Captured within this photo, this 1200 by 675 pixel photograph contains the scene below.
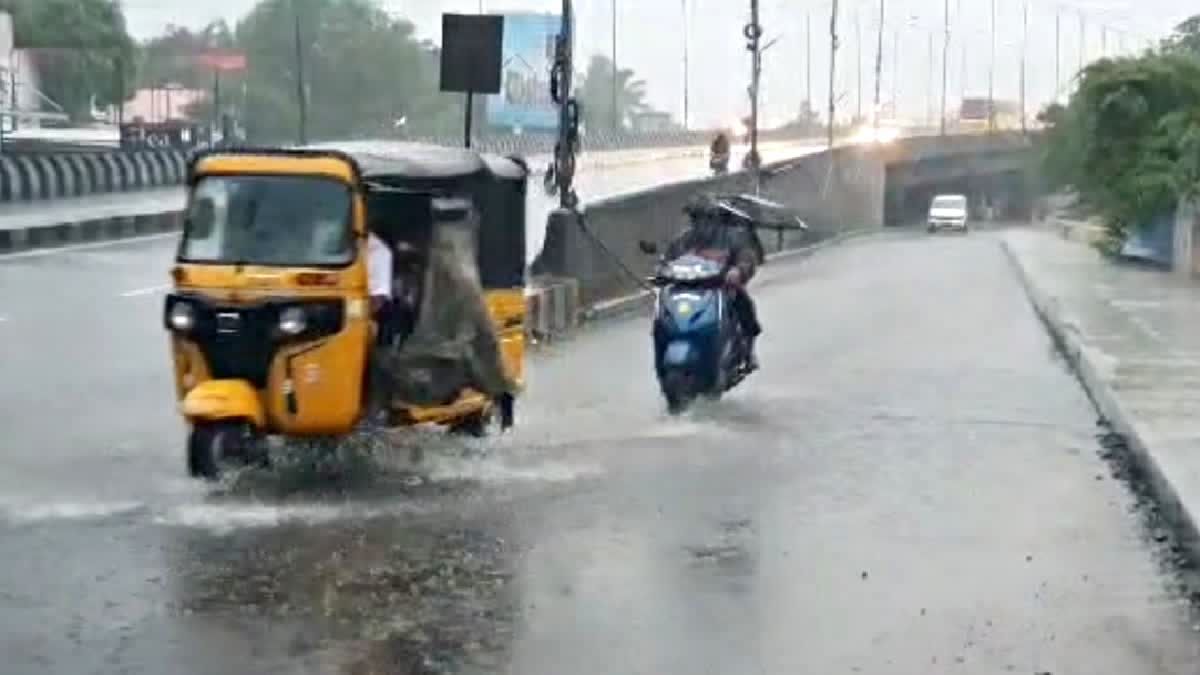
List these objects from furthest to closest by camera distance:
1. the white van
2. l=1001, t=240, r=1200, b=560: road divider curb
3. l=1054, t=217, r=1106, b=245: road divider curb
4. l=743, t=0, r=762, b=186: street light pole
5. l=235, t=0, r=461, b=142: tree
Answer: the white van
l=235, t=0, r=461, b=142: tree
l=743, t=0, r=762, b=186: street light pole
l=1054, t=217, r=1106, b=245: road divider curb
l=1001, t=240, r=1200, b=560: road divider curb

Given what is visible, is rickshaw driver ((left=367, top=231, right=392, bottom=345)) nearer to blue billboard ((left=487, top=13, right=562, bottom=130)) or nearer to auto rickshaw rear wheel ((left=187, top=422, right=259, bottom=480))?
auto rickshaw rear wheel ((left=187, top=422, right=259, bottom=480))

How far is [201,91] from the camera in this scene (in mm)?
85875

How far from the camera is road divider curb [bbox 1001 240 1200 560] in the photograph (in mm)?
10734

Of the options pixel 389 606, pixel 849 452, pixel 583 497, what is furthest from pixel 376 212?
pixel 389 606

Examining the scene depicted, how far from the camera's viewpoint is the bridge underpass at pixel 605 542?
25.5 feet

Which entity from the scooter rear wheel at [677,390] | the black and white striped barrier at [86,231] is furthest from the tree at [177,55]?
the scooter rear wheel at [677,390]

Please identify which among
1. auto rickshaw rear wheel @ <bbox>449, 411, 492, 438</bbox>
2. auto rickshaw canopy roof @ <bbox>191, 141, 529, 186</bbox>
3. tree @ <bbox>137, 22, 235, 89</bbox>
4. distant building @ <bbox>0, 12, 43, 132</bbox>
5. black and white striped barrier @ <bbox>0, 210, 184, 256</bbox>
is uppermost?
tree @ <bbox>137, 22, 235, 89</bbox>

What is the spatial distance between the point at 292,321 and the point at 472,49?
1204 cm

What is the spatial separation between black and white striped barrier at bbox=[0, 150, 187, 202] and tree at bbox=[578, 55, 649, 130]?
65.9 metres

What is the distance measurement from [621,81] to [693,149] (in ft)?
138

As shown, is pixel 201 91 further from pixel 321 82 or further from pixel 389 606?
pixel 389 606

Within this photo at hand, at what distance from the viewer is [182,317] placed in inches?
440

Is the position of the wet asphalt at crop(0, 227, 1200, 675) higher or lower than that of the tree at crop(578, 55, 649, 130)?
lower

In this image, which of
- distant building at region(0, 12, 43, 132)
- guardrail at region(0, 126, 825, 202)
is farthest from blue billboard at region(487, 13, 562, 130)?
guardrail at region(0, 126, 825, 202)
